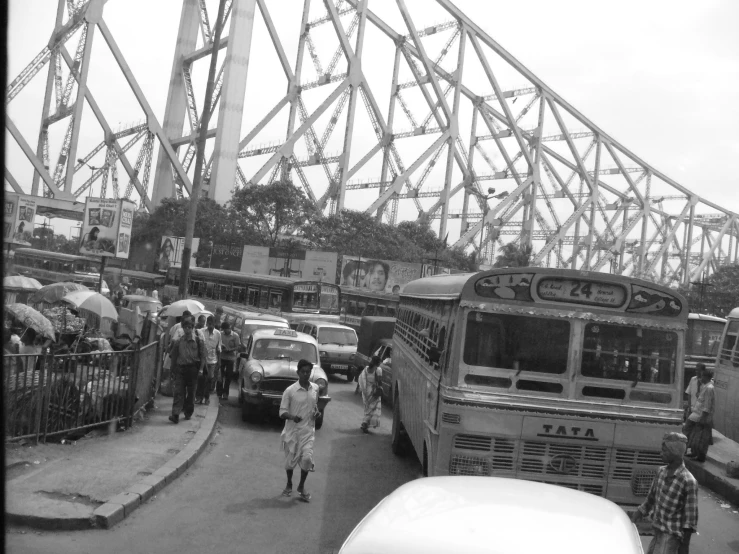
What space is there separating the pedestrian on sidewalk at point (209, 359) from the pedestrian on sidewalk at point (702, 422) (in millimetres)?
8069

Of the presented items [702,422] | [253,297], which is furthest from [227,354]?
[253,297]

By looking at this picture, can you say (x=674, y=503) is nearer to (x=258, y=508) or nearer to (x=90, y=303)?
(x=258, y=508)

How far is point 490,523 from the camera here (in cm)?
312

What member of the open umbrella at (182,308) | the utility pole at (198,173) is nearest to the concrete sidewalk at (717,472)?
the open umbrella at (182,308)

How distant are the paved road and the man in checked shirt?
8.74ft

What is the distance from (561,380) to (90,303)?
12.1 metres

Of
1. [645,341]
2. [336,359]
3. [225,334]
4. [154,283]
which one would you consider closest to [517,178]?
[154,283]

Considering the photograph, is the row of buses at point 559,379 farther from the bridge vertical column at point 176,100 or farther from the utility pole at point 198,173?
the bridge vertical column at point 176,100

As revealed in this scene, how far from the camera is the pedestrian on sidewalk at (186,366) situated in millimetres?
11711

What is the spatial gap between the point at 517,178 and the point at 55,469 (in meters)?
85.9

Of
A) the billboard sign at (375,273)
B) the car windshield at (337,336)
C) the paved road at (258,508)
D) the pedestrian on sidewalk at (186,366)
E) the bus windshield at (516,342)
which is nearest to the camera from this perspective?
the paved road at (258,508)

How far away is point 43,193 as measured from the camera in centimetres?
7900

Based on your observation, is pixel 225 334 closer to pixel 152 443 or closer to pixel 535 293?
pixel 152 443

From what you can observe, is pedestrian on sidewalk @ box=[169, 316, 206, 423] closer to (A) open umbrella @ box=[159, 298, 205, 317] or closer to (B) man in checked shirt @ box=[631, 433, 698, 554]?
Answer: (A) open umbrella @ box=[159, 298, 205, 317]
